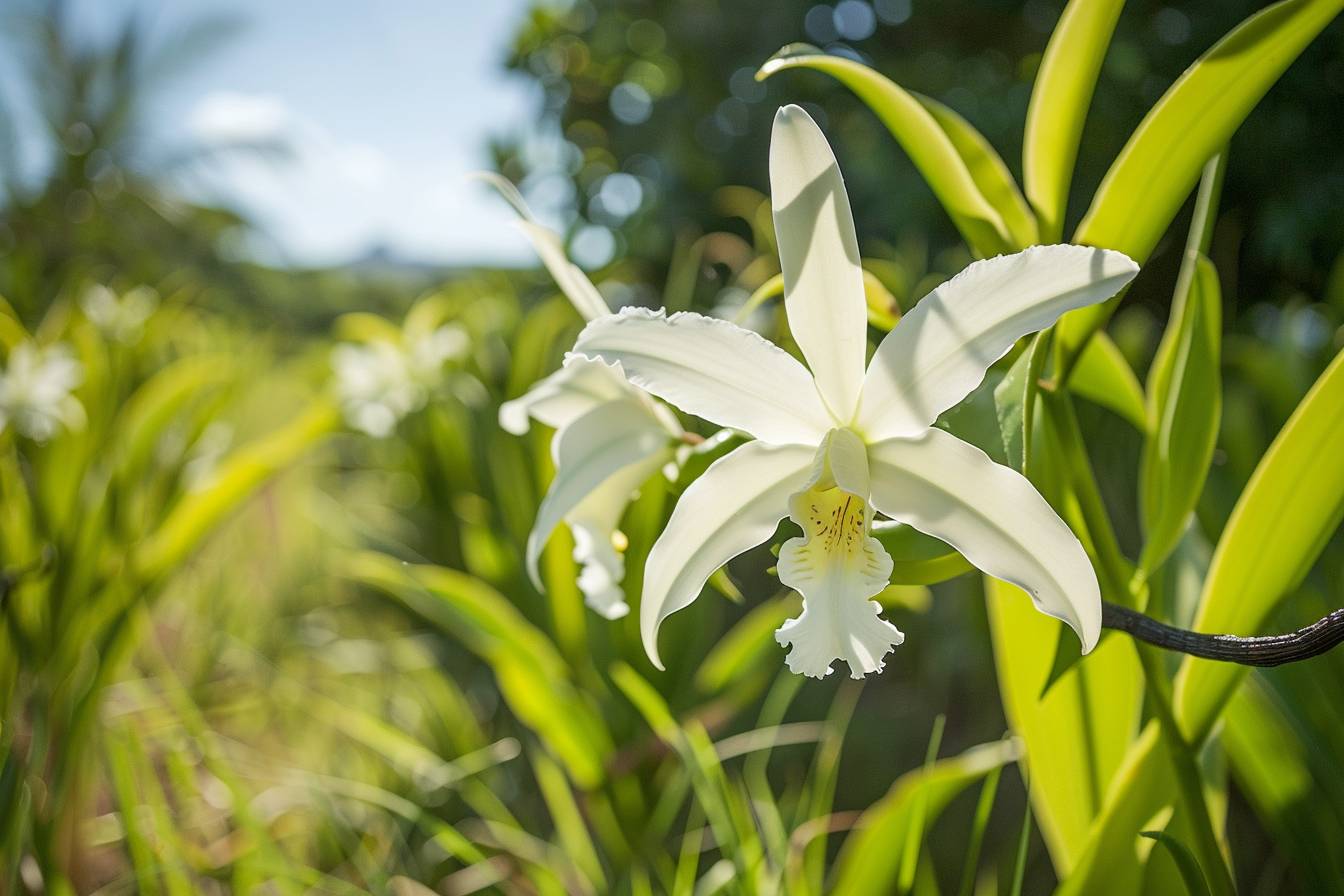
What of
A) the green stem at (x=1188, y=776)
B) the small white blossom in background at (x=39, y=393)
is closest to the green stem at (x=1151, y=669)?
the green stem at (x=1188, y=776)

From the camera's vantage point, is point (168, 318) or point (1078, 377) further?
point (168, 318)

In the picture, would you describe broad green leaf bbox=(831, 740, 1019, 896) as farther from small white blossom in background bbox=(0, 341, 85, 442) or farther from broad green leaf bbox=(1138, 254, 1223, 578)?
small white blossom in background bbox=(0, 341, 85, 442)

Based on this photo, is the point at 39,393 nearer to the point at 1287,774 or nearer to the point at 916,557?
the point at 916,557

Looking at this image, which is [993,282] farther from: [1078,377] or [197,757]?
[197,757]

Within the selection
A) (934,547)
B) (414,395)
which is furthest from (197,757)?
(934,547)

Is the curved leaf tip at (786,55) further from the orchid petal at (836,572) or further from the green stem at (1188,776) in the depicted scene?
the green stem at (1188,776)

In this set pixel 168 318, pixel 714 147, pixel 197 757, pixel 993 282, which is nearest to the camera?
pixel 993 282
